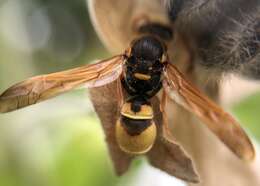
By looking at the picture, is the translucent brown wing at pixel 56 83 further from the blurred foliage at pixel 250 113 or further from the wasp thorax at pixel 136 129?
the blurred foliage at pixel 250 113

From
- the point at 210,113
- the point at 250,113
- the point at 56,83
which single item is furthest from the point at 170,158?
the point at 250,113

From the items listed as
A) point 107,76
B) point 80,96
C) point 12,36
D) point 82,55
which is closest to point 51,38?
point 82,55

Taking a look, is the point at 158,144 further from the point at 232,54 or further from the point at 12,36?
the point at 12,36

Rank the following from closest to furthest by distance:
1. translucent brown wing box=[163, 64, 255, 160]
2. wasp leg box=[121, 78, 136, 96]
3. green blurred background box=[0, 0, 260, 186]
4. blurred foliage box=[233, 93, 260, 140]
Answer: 1. translucent brown wing box=[163, 64, 255, 160]
2. wasp leg box=[121, 78, 136, 96]
3. green blurred background box=[0, 0, 260, 186]
4. blurred foliage box=[233, 93, 260, 140]

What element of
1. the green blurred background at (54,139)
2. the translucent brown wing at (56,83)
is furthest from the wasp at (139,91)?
the green blurred background at (54,139)

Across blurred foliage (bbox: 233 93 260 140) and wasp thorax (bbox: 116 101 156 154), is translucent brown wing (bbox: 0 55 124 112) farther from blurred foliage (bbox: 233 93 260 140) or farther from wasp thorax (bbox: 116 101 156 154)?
blurred foliage (bbox: 233 93 260 140)

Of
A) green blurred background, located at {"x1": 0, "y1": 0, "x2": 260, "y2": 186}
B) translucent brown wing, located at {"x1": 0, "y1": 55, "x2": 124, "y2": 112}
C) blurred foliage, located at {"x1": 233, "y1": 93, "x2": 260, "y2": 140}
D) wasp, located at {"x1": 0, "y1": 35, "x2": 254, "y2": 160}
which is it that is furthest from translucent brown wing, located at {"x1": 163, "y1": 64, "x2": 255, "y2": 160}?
blurred foliage, located at {"x1": 233, "y1": 93, "x2": 260, "y2": 140}
